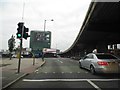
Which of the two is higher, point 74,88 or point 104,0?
point 104,0

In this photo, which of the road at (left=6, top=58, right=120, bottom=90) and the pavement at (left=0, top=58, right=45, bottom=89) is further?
the pavement at (left=0, top=58, right=45, bottom=89)

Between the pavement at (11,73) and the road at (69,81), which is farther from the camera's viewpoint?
the pavement at (11,73)

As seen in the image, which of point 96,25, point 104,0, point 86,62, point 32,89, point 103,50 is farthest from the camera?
point 103,50

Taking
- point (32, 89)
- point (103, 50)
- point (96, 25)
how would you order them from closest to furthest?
1. point (32, 89)
2. point (96, 25)
3. point (103, 50)

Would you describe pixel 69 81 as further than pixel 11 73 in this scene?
No

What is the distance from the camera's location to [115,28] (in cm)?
3138

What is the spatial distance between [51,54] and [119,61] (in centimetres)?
9184

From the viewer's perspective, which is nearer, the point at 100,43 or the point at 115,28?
the point at 115,28

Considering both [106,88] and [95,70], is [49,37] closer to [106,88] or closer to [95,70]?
[95,70]

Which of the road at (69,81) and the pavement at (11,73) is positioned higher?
the pavement at (11,73)

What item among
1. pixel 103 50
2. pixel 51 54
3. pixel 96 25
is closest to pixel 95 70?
pixel 96 25

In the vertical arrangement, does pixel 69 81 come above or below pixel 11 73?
below

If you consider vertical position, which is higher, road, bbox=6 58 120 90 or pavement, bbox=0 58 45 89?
pavement, bbox=0 58 45 89

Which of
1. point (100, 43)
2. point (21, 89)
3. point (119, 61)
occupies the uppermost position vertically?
point (100, 43)
